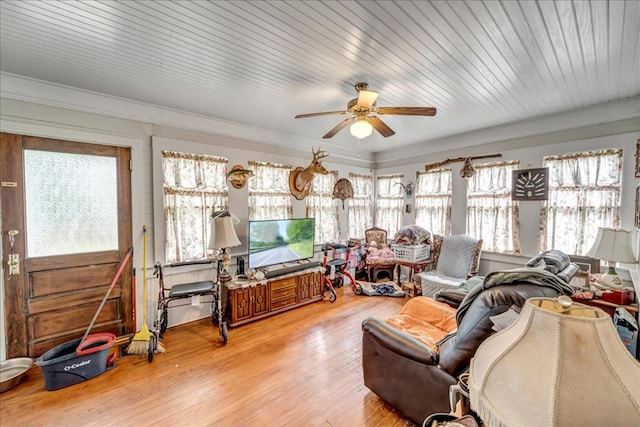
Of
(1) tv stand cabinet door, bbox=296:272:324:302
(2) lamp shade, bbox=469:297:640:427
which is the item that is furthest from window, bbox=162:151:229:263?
(2) lamp shade, bbox=469:297:640:427

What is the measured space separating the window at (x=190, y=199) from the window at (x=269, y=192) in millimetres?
469

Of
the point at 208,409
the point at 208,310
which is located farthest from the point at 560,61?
the point at 208,310

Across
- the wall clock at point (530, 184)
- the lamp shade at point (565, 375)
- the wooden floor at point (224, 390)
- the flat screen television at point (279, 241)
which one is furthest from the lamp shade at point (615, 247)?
the flat screen television at point (279, 241)

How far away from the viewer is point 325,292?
183 inches

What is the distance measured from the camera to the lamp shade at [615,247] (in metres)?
2.47

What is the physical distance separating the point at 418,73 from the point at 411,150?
3132 millimetres

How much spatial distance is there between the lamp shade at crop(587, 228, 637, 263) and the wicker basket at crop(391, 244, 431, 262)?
219 centimetres

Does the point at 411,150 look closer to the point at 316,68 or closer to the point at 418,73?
the point at 418,73

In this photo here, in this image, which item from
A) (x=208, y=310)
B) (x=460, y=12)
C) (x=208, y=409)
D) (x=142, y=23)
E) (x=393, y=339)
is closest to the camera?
(x=460, y=12)

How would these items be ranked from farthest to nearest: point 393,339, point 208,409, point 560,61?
point 560,61, point 208,409, point 393,339

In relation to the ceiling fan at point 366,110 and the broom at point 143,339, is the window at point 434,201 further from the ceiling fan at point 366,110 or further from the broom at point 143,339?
the broom at point 143,339

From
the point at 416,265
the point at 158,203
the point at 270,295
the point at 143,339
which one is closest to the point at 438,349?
the point at 270,295

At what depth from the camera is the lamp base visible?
8.20 feet

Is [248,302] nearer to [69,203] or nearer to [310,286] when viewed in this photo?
[310,286]
